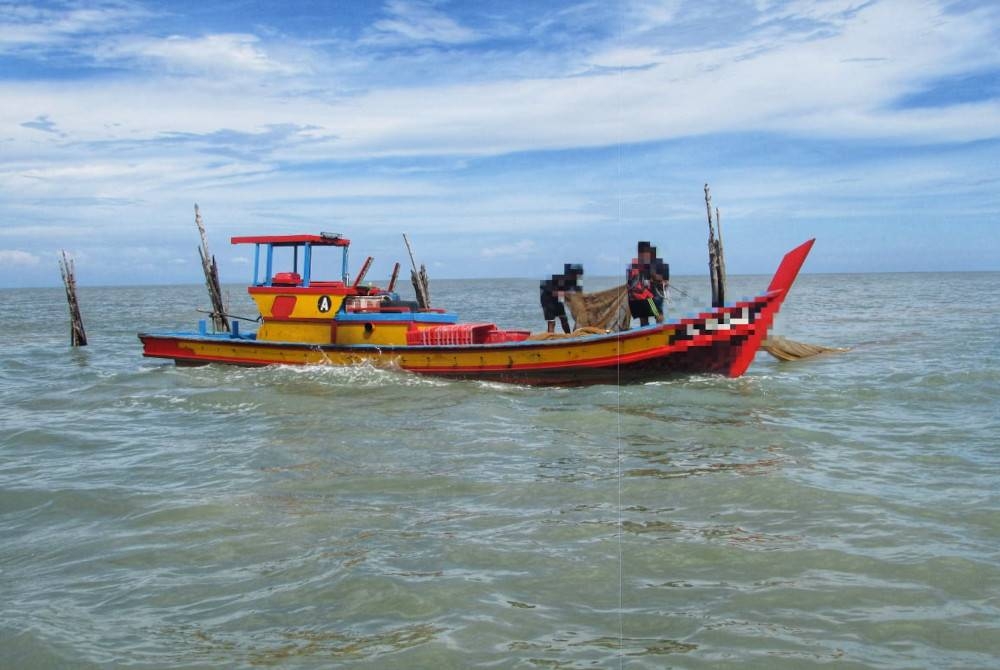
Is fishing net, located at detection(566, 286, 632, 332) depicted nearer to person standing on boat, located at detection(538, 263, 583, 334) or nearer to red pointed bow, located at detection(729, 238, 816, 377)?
person standing on boat, located at detection(538, 263, 583, 334)

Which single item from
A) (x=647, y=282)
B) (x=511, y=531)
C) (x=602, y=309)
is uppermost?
(x=647, y=282)

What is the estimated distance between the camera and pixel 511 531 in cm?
670

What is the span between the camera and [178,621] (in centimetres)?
524

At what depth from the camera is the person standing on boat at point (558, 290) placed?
52.0 feet

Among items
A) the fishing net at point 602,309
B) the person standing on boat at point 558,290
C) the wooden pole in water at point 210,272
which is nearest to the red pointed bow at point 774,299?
the fishing net at point 602,309

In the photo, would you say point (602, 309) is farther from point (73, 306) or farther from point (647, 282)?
point (73, 306)

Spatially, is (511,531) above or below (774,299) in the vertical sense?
below

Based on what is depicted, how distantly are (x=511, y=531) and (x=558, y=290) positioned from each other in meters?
9.63

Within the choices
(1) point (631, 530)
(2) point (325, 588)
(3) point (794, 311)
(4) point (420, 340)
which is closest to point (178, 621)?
(2) point (325, 588)

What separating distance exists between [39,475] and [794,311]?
1508 inches

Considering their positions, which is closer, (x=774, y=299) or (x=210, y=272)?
(x=774, y=299)

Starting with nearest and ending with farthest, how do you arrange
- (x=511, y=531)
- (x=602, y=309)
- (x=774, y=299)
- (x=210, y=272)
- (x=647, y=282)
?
(x=511, y=531) < (x=774, y=299) < (x=647, y=282) < (x=602, y=309) < (x=210, y=272)

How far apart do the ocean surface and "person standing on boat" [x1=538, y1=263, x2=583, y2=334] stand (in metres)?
2.75

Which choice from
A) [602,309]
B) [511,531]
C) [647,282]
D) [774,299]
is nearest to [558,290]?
[602,309]
